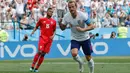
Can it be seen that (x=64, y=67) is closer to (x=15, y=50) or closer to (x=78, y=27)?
(x=78, y=27)

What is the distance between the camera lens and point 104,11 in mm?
33125

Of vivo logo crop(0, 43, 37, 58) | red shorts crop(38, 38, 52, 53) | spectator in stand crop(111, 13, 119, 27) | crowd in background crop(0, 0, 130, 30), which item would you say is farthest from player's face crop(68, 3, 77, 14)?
spectator in stand crop(111, 13, 119, 27)

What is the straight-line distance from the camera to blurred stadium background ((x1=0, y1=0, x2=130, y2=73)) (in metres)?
27.0

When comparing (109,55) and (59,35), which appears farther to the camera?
(59,35)

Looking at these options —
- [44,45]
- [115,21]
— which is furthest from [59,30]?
[44,45]

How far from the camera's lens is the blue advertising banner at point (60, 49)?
26.8 m

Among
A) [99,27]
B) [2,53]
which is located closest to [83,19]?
[2,53]

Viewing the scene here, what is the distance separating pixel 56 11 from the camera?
1212 inches

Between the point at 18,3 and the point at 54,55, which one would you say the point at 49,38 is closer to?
the point at 54,55

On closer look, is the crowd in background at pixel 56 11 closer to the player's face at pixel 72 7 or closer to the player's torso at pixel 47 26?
the player's torso at pixel 47 26

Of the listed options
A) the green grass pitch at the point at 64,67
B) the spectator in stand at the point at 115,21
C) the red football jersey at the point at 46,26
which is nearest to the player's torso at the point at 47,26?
the red football jersey at the point at 46,26

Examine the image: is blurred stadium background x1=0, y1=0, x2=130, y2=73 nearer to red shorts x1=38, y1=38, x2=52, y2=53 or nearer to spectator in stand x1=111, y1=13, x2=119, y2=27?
spectator in stand x1=111, y1=13, x2=119, y2=27

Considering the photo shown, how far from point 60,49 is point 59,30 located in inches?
113

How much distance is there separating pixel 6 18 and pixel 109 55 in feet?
21.8
